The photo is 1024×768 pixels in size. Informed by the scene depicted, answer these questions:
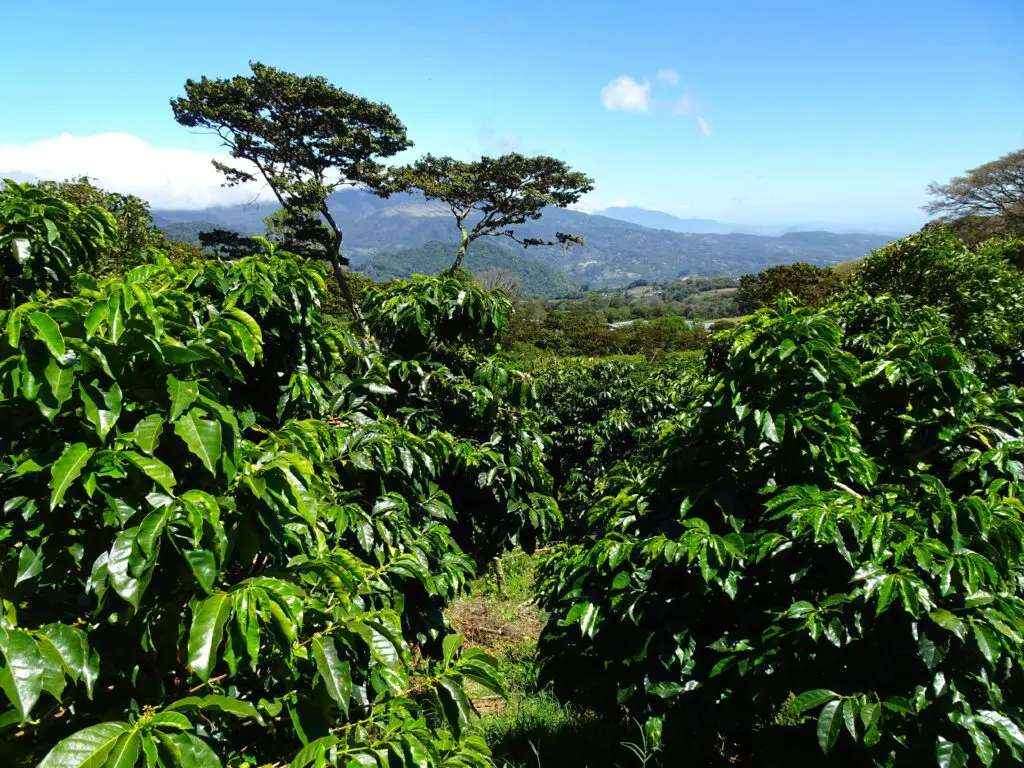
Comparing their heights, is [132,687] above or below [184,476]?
below

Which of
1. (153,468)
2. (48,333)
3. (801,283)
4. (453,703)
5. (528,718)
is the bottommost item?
(528,718)

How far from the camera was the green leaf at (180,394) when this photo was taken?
1592mm

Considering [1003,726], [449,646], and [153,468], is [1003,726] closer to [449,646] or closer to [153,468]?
[449,646]

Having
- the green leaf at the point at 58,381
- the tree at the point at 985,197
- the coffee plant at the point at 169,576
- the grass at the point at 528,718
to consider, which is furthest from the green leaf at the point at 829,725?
the tree at the point at 985,197

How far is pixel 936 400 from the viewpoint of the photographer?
2.88 m

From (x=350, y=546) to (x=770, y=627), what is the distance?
1937 millimetres

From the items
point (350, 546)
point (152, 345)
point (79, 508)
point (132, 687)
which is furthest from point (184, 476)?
point (350, 546)

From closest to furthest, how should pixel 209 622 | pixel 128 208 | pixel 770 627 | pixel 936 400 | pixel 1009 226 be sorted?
pixel 209 622, pixel 770 627, pixel 936 400, pixel 128 208, pixel 1009 226

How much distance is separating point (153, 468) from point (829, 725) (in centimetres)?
239

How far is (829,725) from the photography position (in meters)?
2.21

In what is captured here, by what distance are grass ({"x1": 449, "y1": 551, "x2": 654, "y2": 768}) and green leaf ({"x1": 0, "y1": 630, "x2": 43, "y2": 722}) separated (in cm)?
205

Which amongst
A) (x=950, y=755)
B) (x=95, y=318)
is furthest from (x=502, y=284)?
(x=95, y=318)

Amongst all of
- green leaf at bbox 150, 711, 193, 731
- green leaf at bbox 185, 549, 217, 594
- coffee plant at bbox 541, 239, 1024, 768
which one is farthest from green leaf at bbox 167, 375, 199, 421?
coffee plant at bbox 541, 239, 1024, 768

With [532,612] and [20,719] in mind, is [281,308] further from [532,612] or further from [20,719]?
[532,612]
